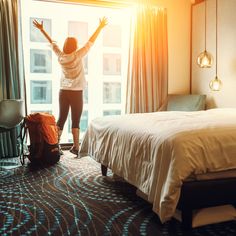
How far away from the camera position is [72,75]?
14.5 ft

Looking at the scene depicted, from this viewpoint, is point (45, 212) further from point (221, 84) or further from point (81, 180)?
point (221, 84)

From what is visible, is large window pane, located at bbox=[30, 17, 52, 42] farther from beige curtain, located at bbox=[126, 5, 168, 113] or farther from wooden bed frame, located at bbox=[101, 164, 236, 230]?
wooden bed frame, located at bbox=[101, 164, 236, 230]

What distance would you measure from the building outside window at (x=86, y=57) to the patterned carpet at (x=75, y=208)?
6.50 ft

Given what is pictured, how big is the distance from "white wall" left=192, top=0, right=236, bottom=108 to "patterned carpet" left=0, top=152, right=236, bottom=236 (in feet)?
6.96

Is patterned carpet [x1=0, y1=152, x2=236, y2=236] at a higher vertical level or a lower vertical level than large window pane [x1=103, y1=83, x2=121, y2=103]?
Answer: lower

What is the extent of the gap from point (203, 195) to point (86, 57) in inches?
154

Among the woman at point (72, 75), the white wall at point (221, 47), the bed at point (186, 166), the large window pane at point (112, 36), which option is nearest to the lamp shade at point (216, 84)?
the white wall at point (221, 47)

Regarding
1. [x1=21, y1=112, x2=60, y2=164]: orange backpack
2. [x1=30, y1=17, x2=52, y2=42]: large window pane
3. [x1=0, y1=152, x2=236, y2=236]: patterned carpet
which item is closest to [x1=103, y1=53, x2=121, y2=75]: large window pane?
[x1=30, y1=17, x2=52, y2=42]: large window pane

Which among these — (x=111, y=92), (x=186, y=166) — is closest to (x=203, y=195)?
(x=186, y=166)

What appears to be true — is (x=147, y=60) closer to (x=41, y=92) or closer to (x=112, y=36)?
(x=112, y=36)

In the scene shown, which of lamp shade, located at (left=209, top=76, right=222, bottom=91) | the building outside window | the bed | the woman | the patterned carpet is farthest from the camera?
the building outside window

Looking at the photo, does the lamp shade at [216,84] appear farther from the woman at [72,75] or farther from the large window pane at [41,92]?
the large window pane at [41,92]

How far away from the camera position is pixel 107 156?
2.99 metres

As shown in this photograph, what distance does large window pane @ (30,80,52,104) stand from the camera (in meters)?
5.37
